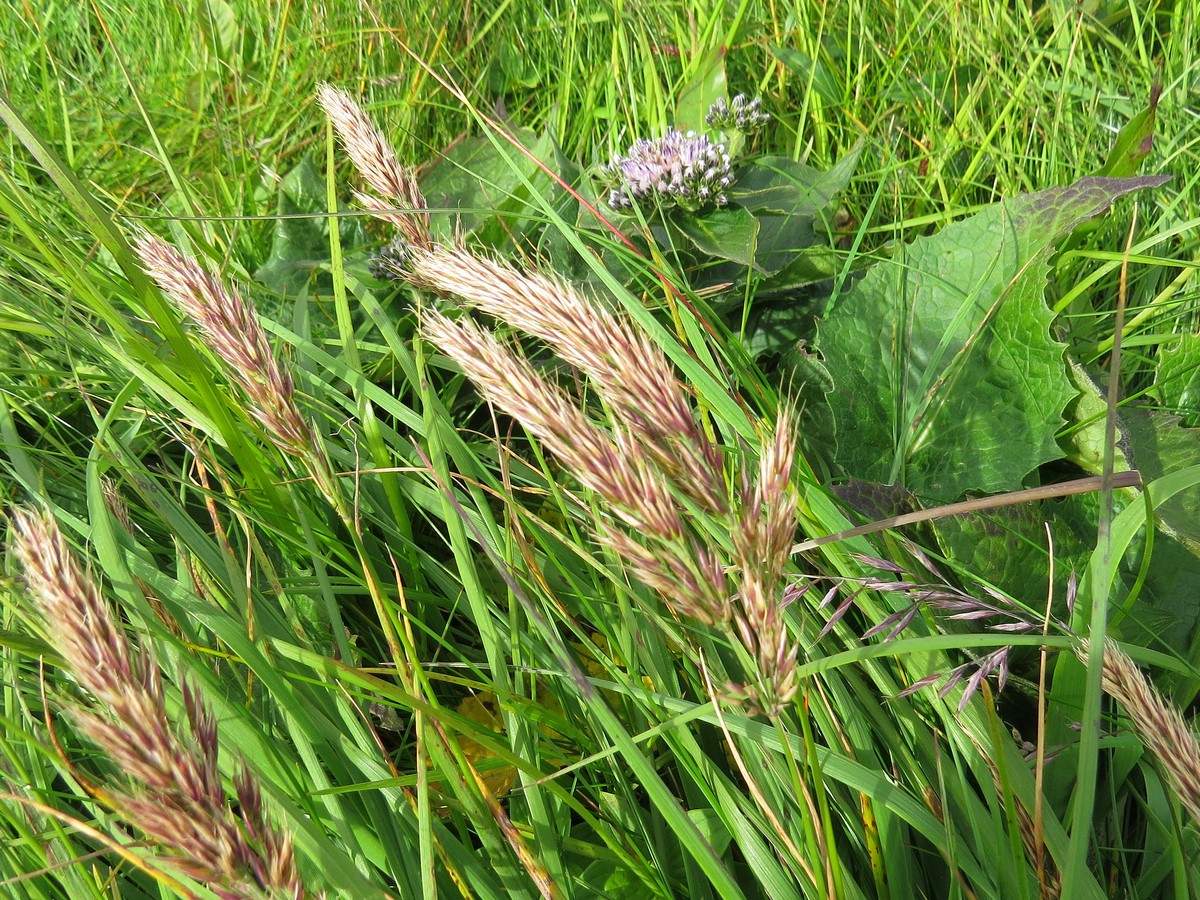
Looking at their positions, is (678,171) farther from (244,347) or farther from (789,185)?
(244,347)

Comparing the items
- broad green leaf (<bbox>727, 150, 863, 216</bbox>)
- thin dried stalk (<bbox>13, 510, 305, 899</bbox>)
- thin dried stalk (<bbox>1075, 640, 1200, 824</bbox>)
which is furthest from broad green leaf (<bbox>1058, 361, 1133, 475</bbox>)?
thin dried stalk (<bbox>13, 510, 305, 899</bbox>)

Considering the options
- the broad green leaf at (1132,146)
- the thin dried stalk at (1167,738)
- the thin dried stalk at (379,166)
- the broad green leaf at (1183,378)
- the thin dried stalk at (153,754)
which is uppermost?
the thin dried stalk at (379,166)

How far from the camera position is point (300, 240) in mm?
1683

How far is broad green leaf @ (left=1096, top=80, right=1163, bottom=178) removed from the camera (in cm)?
124

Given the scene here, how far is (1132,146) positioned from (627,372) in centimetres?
109

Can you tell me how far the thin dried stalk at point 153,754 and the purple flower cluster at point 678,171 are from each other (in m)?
1.08

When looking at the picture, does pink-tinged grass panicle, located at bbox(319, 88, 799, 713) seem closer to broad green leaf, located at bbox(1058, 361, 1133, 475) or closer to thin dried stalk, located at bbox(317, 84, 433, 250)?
thin dried stalk, located at bbox(317, 84, 433, 250)

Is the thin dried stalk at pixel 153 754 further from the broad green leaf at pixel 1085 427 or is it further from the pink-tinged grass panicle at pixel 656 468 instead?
the broad green leaf at pixel 1085 427

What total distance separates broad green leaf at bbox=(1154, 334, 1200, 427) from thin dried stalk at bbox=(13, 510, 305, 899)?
1.31 m

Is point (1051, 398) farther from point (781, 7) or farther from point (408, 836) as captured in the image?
point (781, 7)

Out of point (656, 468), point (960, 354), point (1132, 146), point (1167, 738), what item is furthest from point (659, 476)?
point (1132, 146)

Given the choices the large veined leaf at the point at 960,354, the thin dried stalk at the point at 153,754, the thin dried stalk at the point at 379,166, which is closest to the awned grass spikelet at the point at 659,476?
the thin dried stalk at the point at 153,754

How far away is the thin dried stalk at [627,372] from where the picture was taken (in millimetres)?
540

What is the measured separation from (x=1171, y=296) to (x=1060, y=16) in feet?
2.58
